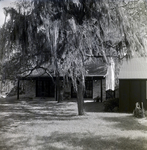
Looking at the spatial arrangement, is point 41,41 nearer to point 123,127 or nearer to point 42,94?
point 42,94

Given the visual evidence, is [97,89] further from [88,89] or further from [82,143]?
[82,143]

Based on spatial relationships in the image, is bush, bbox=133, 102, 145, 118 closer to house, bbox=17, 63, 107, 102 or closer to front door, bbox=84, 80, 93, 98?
house, bbox=17, 63, 107, 102

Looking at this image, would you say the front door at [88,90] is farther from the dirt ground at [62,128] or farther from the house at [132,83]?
the house at [132,83]

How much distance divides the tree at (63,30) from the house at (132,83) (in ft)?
0.80

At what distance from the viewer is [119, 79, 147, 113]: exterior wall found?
11.2 feet

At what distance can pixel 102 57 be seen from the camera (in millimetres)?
3598

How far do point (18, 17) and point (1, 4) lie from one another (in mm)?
568

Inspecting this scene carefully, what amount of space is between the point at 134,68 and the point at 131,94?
0.53 metres

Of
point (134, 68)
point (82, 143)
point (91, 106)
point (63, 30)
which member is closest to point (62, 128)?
point (82, 143)

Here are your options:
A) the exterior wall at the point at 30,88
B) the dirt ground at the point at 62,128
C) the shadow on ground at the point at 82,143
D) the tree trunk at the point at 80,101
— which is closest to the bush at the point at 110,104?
the dirt ground at the point at 62,128

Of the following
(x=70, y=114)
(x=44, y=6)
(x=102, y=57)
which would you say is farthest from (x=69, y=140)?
(x=44, y=6)

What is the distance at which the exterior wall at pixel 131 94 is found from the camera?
135 inches

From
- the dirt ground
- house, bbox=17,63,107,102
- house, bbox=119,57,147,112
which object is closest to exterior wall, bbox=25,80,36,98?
house, bbox=17,63,107,102

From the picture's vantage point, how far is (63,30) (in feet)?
10.3
